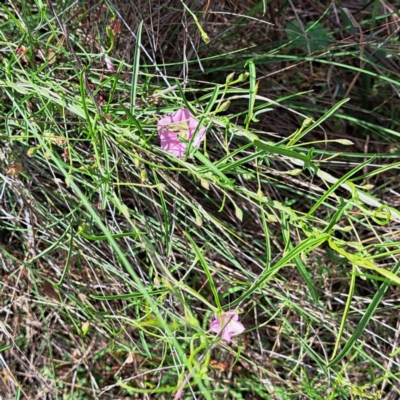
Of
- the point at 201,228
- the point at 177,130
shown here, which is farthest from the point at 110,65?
the point at 201,228

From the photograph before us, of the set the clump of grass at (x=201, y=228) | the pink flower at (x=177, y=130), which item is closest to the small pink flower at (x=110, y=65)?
the clump of grass at (x=201, y=228)

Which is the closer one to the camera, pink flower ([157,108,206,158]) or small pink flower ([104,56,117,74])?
pink flower ([157,108,206,158])

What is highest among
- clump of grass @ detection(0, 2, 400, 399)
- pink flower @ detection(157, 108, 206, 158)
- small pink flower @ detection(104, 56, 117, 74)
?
small pink flower @ detection(104, 56, 117, 74)

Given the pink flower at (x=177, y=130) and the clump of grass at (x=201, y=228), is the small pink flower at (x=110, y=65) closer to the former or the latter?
the clump of grass at (x=201, y=228)

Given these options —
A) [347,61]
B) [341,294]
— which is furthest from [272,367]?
[347,61]

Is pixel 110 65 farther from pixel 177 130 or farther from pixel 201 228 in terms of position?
pixel 201 228

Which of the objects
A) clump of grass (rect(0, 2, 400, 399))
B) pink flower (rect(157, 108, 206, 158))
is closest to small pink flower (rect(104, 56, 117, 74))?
clump of grass (rect(0, 2, 400, 399))

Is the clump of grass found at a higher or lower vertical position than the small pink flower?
lower

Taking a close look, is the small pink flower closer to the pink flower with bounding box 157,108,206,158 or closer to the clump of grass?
the clump of grass

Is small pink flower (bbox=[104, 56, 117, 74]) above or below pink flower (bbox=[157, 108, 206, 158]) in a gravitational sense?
above
